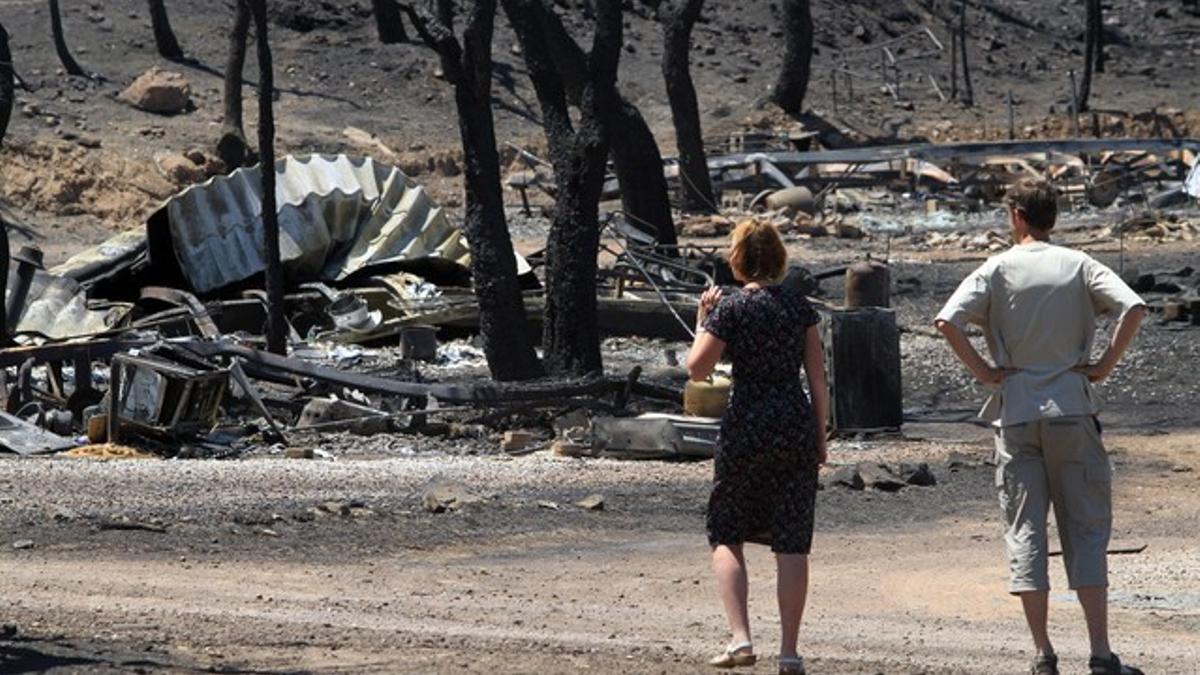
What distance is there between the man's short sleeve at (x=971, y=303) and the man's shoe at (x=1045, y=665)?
3.58 ft

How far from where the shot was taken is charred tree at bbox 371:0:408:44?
4522 cm

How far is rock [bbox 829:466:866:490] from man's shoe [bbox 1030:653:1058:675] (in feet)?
20.3

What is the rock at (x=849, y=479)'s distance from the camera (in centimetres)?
1388

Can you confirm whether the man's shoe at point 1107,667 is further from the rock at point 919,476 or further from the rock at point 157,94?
the rock at point 157,94

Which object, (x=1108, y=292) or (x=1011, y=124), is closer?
(x=1108, y=292)

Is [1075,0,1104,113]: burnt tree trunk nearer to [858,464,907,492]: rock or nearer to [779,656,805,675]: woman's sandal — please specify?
[858,464,907,492]: rock

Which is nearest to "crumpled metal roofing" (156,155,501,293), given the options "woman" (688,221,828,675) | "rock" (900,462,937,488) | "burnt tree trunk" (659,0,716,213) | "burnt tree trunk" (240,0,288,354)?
"burnt tree trunk" (240,0,288,354)

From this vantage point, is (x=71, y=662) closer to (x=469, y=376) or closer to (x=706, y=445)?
(x=706, y=445)

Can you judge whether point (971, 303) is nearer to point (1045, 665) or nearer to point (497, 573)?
point (1045, 665)

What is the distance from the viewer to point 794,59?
4647 cm

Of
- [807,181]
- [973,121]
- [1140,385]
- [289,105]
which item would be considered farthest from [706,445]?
[973,121]

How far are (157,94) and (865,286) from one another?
922 inches

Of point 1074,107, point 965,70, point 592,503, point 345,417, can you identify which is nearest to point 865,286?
point 345,417

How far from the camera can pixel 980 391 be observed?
19375mm
